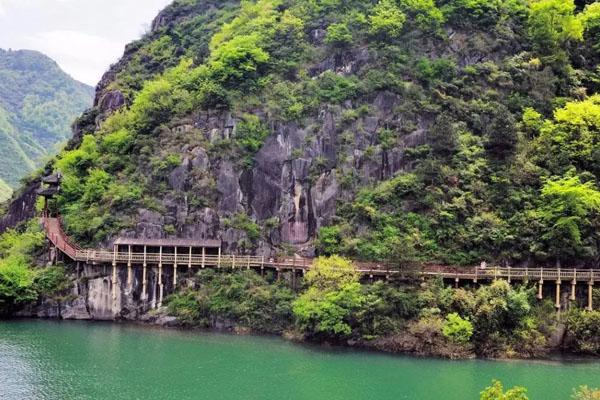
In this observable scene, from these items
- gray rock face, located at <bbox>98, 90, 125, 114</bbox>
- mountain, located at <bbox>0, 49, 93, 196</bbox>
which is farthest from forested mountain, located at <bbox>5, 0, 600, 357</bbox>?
mountain, located at <bbox>0, 49, 93, 196</bbox>

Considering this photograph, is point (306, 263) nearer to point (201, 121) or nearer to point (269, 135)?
point (269, 135)

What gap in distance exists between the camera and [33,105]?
6673 inches

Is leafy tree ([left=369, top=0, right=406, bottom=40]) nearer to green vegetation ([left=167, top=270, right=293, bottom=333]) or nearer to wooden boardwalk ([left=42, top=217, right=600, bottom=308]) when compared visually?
wooden boardwalk ([left=42, top=217, right=600, bottom=308])

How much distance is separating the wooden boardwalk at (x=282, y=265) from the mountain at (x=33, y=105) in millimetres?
90608

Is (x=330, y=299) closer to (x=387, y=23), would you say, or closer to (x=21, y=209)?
(x=387, y=23)

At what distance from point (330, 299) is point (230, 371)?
8.87m

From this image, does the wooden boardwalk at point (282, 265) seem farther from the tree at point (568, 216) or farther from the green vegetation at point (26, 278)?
the green vegetation at point (26, 278)

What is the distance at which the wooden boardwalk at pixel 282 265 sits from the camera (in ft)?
139

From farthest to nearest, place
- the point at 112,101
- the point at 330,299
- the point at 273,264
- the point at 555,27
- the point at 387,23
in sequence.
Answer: the point at 112,101
the point at 387,23
the point at 555,27
the point at 273,264
the point at 330,299

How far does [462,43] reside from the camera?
194 ft

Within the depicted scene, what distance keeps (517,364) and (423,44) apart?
3236 centimetres

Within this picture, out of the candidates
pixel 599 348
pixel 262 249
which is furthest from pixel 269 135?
pixel 599 348

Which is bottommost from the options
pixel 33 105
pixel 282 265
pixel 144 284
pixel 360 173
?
pixel 144 284

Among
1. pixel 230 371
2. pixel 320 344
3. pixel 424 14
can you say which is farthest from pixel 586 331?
pixel 424 14
